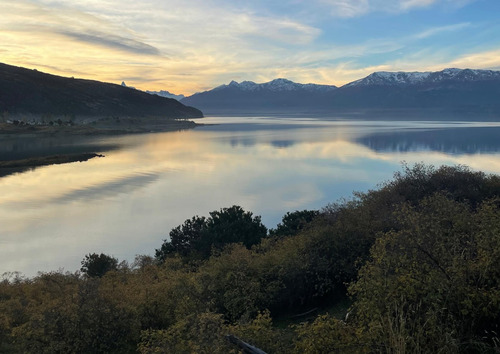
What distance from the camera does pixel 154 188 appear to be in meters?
50.7

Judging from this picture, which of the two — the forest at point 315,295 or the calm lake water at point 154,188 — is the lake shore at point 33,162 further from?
the forest at point 315,295

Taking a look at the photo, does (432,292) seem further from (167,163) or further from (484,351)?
(167,163)

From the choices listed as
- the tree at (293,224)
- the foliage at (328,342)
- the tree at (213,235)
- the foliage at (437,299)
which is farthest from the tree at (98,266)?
the foliage at (437,299)

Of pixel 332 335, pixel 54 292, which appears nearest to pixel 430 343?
pixel 332 335

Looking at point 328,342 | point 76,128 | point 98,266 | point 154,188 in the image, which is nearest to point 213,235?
point 98,266

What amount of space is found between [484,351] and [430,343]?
1.31 meters

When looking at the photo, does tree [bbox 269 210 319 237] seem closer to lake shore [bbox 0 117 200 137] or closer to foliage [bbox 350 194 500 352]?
foliage [bbox 350 194 500 352]

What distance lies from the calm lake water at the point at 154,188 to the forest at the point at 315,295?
723 cm

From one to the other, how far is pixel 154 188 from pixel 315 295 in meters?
38.1

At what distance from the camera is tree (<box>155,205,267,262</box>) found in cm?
2616

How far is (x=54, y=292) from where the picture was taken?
56.5 ft

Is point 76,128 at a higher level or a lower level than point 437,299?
higher

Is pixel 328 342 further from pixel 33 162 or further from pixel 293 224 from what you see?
pixel 33 162

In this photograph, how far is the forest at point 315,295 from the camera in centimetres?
835
